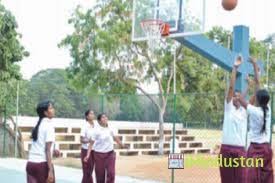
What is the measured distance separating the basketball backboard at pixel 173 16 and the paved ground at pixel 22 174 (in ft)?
12.4

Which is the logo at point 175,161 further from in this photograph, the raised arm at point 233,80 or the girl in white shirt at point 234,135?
the raised arm at point 233,80

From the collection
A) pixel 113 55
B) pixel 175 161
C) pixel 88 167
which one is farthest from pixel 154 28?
pixel 113 55

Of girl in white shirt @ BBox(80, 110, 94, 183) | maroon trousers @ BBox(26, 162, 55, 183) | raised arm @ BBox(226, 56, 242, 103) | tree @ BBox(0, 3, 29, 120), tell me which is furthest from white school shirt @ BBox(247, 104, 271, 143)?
tree @ BBox(0, 3, 29, 120)

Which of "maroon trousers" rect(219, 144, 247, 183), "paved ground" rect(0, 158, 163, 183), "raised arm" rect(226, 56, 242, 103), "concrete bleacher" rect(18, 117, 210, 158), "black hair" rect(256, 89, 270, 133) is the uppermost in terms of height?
"raised arm" rect(226, 56, 242, 103)

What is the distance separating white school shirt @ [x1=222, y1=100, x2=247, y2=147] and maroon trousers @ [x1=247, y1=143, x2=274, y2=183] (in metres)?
0.23

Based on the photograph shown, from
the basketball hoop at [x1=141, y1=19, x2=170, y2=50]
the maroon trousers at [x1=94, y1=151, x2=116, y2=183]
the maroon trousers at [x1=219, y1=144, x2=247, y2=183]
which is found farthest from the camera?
the basketball hoop at [x1=141, y1=19, x2=170, y2=50]

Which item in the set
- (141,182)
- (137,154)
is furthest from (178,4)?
(137,154)

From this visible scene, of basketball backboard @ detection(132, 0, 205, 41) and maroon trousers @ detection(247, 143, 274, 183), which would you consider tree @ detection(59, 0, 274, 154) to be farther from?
maroon trousers @ detection(247, 143, 274, 183)

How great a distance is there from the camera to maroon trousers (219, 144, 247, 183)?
767cm

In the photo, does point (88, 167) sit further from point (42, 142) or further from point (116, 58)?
point (116, 58)

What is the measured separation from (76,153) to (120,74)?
16.3 ft

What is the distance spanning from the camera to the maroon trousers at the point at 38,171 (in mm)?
7461

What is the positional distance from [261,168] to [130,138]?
18.3 metres

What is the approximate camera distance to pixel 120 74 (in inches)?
1002
